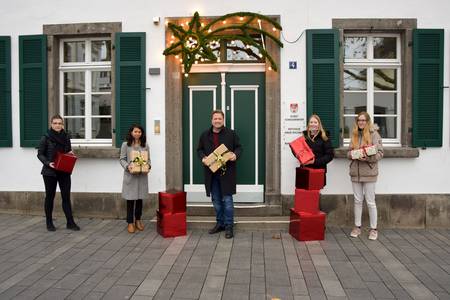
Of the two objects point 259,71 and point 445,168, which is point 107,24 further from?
point 445,168

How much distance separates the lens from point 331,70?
7035mm

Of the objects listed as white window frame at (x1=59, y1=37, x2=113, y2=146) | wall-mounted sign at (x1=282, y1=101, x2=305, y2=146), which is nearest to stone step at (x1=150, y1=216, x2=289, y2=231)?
wall-mounted sign at (x1=282, y1=101, x2=305, y2=146)

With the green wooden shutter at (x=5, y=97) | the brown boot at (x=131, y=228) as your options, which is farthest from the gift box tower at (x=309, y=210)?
the green wooden shutter at (x=5, y=97)

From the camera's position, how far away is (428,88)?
7016 mm

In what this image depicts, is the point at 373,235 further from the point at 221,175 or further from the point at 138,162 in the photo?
the point at 138,162

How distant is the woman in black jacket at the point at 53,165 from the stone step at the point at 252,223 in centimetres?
181

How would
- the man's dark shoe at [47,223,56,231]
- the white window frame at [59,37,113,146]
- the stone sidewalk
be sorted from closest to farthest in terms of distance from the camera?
the stone sidewalk
the man's dark shoe at [47,223,56,231]
the white window frame at [59,37,113,146]

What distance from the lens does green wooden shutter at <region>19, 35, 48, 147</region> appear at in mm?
7484

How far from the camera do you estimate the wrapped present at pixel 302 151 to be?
6.27m

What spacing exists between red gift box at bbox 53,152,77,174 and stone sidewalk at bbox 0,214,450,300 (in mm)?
968

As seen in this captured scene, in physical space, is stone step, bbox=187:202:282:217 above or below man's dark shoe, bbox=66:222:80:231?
above

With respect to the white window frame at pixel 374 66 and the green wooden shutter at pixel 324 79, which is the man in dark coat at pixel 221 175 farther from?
the white window frame at pixel 374 66

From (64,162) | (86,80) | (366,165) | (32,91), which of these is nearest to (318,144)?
(366,165)

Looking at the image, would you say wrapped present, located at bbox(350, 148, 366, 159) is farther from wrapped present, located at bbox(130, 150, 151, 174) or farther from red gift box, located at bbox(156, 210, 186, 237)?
wrapped present, located at bbox(130, 150, 151, 174)
